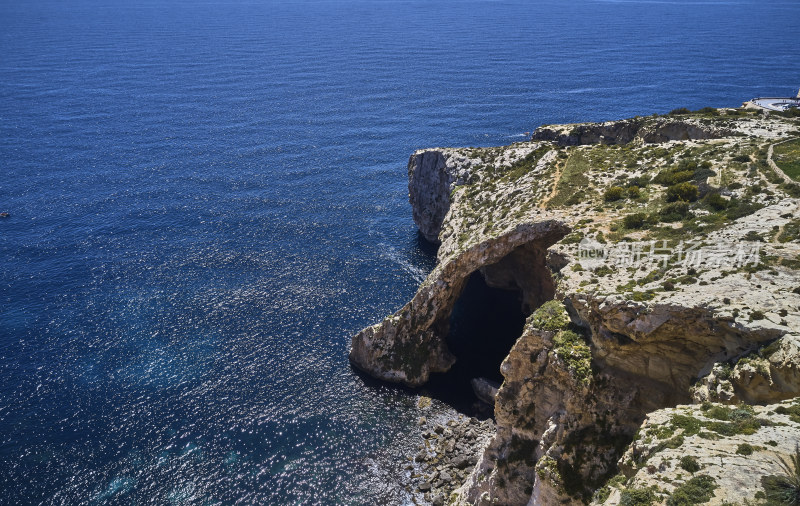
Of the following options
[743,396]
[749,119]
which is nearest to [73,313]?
[743,396]

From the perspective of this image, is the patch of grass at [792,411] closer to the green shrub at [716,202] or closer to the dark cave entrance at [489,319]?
the green shrub at [716,202]

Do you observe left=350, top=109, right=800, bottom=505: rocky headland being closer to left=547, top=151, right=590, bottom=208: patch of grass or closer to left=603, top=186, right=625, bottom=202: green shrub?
left=603, top=186, right=625, bottom=202: green shrub

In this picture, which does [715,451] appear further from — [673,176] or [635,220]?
[673,176]

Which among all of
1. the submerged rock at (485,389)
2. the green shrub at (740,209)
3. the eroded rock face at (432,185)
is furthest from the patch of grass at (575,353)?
the eroded rock face at (432,185)

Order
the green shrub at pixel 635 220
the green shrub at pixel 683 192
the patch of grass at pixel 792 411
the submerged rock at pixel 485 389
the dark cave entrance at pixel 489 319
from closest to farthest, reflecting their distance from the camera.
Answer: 1. the patch of grass at pixel 792 411
2. the green shrub at pixel 635 220
3. the green shrub at pixel 683 192
4. the submerged rock at pixel 485 389
5. the dark cave entrance at pixel 489 319

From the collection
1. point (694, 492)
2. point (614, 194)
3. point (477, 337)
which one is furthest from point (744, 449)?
point (477, 337)

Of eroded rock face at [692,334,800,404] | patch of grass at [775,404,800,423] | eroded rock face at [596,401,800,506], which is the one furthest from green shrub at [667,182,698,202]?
patch of grass at [775,404,800,423]

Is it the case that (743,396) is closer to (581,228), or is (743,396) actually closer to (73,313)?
(581,228)
